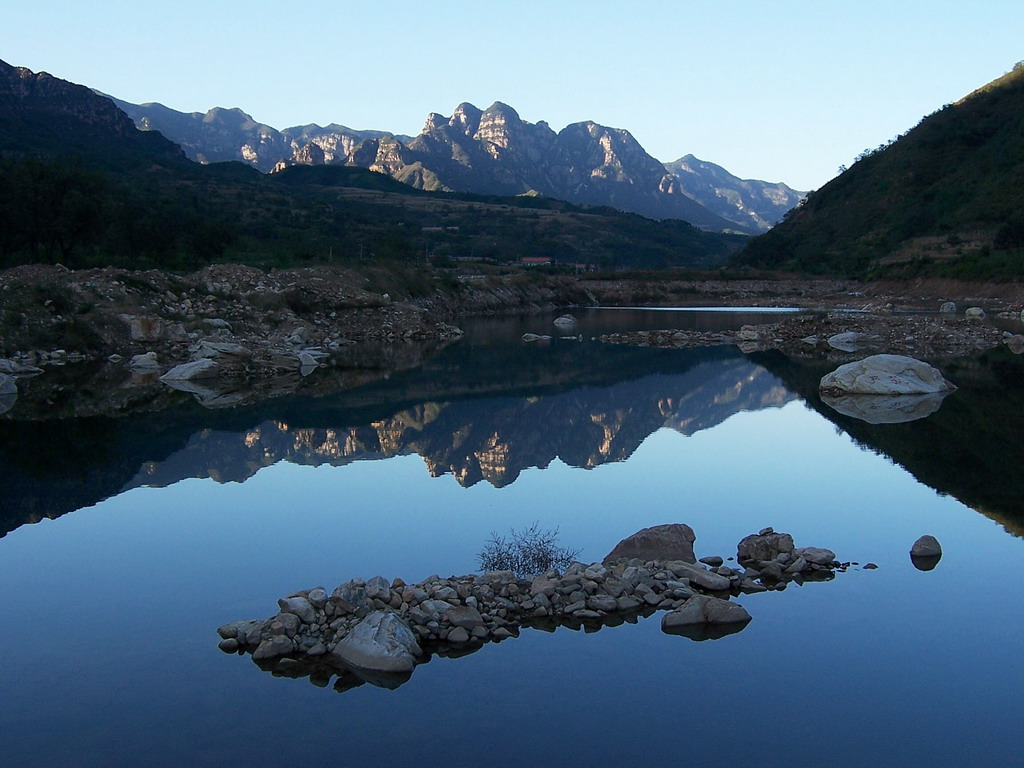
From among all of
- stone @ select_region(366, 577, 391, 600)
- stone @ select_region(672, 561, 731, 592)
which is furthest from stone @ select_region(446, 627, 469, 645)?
stone @ select_region(672, 561, 731, 592)

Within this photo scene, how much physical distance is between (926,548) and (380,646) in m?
6.20

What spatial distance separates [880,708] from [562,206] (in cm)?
16041

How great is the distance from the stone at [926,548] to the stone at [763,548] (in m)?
1.41

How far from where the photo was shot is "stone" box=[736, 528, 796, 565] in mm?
8859

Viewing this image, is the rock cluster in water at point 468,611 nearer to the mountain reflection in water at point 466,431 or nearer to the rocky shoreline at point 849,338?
the mountain reflection in water at point 466,431

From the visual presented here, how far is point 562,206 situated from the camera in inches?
6378

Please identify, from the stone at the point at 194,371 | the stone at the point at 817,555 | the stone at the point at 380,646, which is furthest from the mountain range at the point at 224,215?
the stone at the point at 817,555

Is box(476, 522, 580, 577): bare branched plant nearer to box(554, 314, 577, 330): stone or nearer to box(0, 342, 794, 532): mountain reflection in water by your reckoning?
box(0, 342, 794, 532): mountain reflection in water

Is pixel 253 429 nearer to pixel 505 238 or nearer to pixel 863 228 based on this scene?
pixel 863 228

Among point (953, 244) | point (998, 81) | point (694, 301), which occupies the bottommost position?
point (694, 301)

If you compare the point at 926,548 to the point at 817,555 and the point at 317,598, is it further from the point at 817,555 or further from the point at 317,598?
the point at 317,598

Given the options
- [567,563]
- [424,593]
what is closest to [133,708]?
[424,593]

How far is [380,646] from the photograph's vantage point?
652 centimetres

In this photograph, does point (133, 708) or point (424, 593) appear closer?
point (133, 708)
